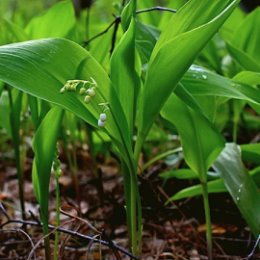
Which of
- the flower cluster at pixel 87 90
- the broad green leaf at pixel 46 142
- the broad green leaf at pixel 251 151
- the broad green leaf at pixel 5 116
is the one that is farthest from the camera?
the broad green leaf at pixel 5 116

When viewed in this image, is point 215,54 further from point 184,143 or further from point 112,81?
point 112,81

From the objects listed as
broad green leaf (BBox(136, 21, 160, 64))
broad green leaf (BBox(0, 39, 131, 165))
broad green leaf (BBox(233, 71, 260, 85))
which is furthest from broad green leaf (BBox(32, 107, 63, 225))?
broad green leaf (BBox(233, 71, 260, 85))

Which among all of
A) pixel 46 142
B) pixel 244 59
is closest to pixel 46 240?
pixel 46 142

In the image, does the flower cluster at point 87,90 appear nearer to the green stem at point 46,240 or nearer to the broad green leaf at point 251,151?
the green stem at point 46,240

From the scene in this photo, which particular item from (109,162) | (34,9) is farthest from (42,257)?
(34,9)

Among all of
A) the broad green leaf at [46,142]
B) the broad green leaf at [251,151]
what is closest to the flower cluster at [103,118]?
the broad green leaf at [46,142]

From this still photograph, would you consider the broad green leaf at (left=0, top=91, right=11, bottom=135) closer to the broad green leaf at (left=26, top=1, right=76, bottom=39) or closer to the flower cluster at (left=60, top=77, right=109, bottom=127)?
the broad green leaf at (left=26, top=1, right=76, bottom=39)
